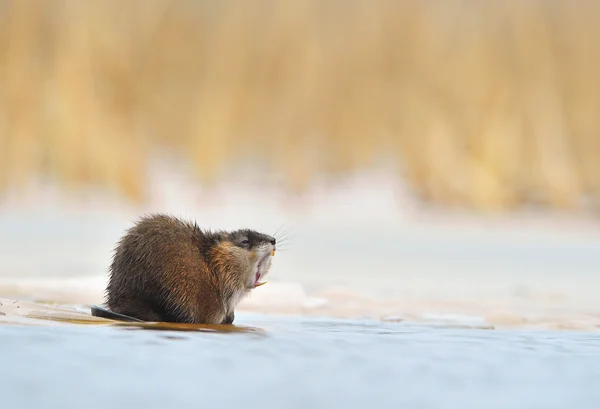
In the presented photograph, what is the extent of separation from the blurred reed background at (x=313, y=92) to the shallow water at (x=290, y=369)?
214 inches

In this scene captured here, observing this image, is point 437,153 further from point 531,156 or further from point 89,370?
point 89,370

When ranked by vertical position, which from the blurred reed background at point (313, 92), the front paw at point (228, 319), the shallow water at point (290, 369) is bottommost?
the shallow water at point (290, 369)

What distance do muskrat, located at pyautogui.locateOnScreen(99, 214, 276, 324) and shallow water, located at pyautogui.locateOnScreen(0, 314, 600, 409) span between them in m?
0.40

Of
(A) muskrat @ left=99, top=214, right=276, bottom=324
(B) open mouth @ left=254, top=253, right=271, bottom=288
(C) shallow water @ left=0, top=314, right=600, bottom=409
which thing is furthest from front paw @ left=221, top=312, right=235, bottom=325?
(C) shallow water @ left=0, top=314, right=600, bottom=409

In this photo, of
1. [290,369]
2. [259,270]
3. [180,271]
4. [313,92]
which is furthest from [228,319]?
[313,92]

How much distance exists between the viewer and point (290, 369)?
13.3 feet

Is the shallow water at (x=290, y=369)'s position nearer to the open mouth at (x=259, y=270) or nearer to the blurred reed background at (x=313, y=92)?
the open mouth at (x=259, y=270)

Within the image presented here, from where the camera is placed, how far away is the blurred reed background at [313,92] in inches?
418

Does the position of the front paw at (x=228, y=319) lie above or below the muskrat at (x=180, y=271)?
below

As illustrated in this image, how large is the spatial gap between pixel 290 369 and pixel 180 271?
137 cm

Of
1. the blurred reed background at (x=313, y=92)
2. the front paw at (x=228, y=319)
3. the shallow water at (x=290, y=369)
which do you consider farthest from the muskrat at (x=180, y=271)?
the blurred reed background at (x=313, y=92)

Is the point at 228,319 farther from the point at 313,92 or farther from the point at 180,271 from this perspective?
the point at 313,92

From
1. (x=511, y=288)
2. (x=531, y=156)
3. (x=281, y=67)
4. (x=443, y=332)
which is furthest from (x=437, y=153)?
(x=443, y=332)

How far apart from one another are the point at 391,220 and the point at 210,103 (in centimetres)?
255
